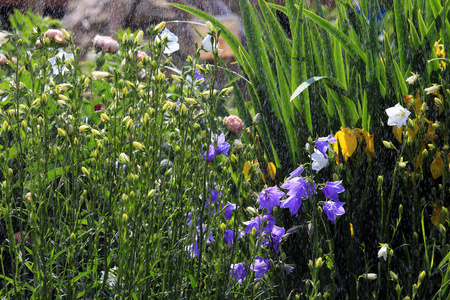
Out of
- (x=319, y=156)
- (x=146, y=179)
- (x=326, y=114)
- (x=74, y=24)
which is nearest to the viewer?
(x=146, y=179)

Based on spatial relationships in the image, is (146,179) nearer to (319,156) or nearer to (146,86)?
(146,86)

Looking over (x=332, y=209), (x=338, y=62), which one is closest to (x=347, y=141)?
(x=332, y=209)

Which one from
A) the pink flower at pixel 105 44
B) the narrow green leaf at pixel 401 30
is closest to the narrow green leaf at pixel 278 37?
the narrow green leaf at pixel 401 30

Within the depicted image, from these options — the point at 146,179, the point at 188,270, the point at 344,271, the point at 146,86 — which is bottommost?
the point at 344,271

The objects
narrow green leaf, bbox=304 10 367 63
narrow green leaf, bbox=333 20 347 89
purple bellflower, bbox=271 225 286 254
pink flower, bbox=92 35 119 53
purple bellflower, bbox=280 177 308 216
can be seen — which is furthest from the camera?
pink flower, bbox=92 35 119 53

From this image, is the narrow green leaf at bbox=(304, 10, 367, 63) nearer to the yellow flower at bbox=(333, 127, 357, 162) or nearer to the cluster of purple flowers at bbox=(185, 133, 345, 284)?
the yellow flower at bbox=(333, 127, 357, 162)

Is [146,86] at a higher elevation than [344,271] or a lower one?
higher

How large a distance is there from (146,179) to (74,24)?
16.2 ft

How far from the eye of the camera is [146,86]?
140 cm

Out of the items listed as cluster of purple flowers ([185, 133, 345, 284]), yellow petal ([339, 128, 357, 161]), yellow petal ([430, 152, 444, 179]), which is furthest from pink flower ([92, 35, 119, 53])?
yellow petal ([430, 152, 444, 179])

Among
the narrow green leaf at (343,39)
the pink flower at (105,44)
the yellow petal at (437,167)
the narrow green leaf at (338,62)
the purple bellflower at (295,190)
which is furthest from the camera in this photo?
the pink flower at (105,44)

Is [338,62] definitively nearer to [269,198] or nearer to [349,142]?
[349,142]

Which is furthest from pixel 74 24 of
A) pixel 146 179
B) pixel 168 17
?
pixel 146 179

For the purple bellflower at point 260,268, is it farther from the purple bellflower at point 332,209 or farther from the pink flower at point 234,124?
the pink flower at point 234,124
